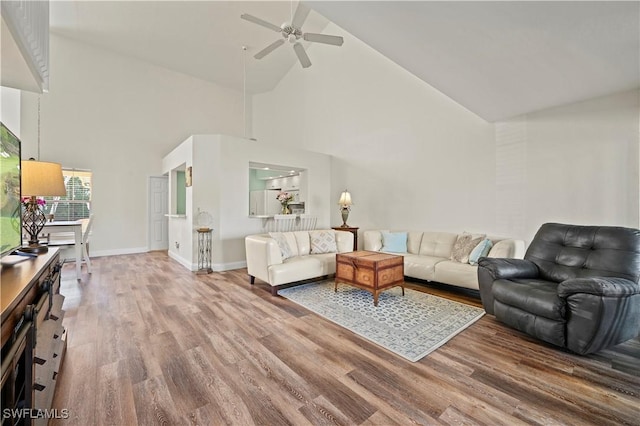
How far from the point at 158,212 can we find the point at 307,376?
689cm

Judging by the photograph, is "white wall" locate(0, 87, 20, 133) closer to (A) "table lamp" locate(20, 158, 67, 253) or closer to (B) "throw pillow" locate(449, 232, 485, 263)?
(A) "table lamp" locate(20, 158, 67, 253)

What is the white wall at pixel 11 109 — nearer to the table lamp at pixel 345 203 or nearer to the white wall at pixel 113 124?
the white wall at pixel 113 124

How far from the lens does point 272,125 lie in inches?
333

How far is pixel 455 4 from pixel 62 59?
314 inches

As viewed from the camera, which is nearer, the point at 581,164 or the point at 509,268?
the point at 509,268

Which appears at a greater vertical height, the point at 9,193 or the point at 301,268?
the point at 9,193

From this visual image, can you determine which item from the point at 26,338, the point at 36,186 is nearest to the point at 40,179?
the point at 36,186

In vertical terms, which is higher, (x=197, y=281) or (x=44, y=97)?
(x=44, y=97)

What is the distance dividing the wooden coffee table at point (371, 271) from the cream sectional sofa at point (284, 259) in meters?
0.44

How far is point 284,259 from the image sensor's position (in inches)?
154

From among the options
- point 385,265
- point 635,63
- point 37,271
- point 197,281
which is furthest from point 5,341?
point 635,63

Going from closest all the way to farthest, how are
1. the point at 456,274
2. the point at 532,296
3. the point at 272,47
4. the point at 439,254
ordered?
the point at 532,296
the point at 456,274
the point at 272,47
the point at 439,254

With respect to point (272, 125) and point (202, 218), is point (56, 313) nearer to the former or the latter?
point (202, 218)

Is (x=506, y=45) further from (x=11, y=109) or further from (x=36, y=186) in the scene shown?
(x=11, y=109)
